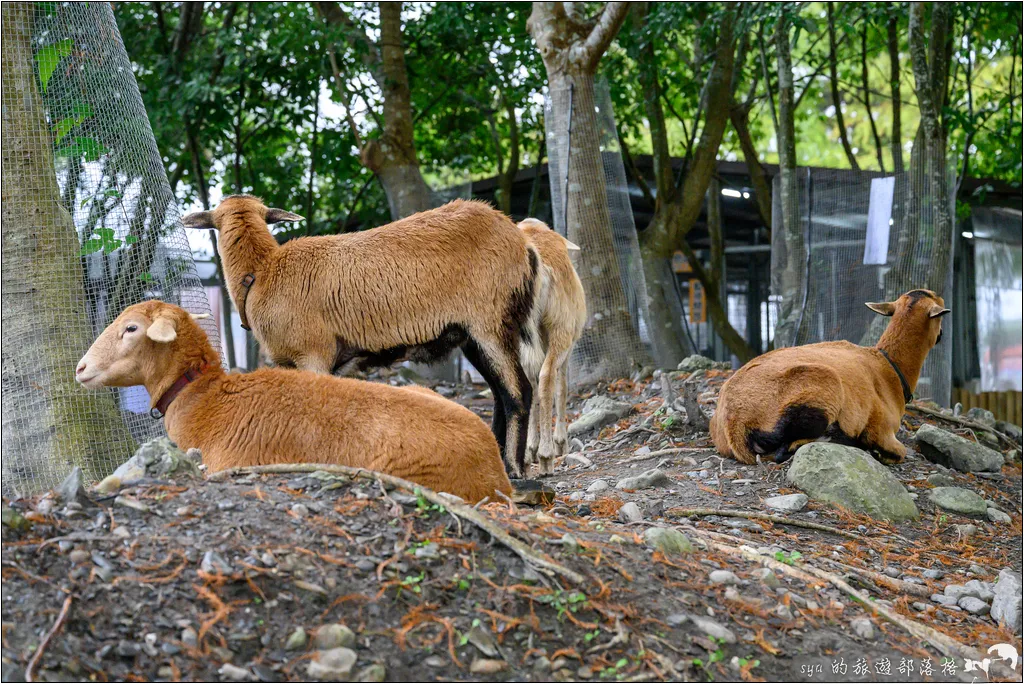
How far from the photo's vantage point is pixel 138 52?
599 inches

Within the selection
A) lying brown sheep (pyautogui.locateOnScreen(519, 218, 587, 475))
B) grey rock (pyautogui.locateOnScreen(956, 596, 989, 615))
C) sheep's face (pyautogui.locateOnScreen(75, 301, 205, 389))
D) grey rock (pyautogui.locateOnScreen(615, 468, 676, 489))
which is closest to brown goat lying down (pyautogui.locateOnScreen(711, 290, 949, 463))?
grey rock (pyautogui.locateOnScreen(615, 468, 676, 489))

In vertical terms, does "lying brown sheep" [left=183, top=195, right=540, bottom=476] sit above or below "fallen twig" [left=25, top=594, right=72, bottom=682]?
above

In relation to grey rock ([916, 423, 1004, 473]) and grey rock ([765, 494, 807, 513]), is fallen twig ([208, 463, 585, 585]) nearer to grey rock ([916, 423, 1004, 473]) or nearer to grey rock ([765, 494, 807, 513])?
grey rock ([765, 494, 807, 513])

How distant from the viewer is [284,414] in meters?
5.22

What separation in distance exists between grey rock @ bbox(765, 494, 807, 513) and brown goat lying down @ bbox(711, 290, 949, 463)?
3.24 ft

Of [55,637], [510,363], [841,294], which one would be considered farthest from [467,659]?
[841,294]

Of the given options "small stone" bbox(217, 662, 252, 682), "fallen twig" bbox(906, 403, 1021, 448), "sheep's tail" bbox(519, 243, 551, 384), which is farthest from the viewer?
"fallen twig" bbox(906, 403, 1021, 448)

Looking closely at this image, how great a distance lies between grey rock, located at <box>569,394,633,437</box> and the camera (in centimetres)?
974

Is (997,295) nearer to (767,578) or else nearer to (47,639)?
(767,578)

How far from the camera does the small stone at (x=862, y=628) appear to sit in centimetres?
451

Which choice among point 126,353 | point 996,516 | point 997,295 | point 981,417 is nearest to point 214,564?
point 126,353

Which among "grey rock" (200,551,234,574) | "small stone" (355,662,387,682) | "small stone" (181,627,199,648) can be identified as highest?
"grey rock" (200,551,234,574)

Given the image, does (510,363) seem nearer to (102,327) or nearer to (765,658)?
(102,327)

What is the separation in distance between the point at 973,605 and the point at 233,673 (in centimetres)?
396
